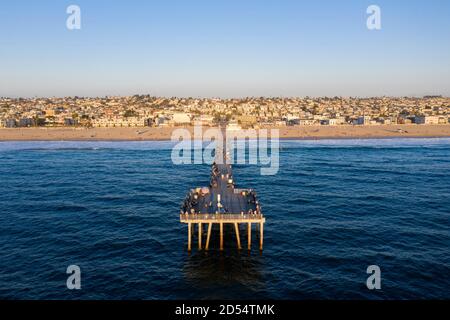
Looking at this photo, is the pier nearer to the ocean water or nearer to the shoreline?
the ocean water

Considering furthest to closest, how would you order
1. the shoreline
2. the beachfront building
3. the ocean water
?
1. the beachfront building
2. the shoreline
3. the ocean water

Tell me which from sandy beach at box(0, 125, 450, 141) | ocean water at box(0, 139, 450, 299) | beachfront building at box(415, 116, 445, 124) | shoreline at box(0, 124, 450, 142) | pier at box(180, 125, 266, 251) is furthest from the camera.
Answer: beachfront building at box(415, 116, 445, 124)

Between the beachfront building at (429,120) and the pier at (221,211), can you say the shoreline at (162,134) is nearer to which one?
the beachfront building at (429,120)

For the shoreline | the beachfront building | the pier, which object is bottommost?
the pier

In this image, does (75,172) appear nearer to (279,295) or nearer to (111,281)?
(111,281)

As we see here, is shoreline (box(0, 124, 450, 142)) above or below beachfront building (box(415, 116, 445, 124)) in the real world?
below

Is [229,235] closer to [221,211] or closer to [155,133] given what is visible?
[221,211]

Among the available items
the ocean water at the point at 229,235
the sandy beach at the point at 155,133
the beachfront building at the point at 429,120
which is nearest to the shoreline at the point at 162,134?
the sandy beach at the point at 155,133

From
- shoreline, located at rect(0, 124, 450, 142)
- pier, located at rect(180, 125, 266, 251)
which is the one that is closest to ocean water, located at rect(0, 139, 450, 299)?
pier, located at rect(180, 125, 266, 251)
